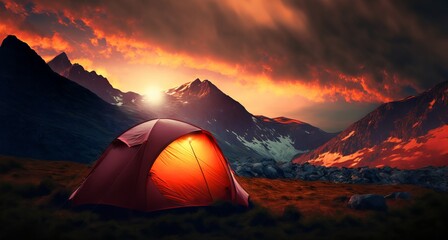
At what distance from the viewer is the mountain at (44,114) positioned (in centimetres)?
7731

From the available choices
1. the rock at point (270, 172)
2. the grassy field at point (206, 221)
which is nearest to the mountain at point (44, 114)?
the rock at point (270, 172)

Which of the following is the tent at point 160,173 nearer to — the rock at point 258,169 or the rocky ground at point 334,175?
the rocky ground at point 334,175

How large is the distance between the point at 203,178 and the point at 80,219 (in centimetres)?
503

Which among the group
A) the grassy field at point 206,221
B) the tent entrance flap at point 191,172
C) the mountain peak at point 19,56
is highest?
the mountain peak at point 19,56

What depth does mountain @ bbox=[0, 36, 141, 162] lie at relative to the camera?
77312 millimetres

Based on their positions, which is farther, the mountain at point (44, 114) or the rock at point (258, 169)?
the mountain at point (44, 114)

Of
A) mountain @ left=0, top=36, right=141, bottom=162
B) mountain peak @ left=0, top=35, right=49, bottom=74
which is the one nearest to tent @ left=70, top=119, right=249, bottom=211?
mountain @ left=0, top=36, right=141, bottom=162

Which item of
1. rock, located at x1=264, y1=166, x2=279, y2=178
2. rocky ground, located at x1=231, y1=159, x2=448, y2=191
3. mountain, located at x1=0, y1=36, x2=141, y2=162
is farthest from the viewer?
mountain, located at x1=0, y1=36, x2=141, y2=162

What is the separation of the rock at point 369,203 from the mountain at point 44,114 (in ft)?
251

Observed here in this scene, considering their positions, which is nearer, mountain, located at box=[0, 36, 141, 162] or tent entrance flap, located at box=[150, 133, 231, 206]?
tent entrance flap, located at box=[150, 133, 231, 206]

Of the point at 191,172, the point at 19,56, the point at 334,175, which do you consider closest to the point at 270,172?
the point at 334,175

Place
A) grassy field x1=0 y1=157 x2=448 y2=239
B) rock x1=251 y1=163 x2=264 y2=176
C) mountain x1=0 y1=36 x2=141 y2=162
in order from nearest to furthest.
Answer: grassy field x1=0 y1=157 x2=448 y2=239, rock x1=251 y1=163 x2=264 y2=176, mountain x1=0 y1=36 x2=141 y2=162

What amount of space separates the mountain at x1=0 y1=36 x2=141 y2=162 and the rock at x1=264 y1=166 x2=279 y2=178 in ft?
185

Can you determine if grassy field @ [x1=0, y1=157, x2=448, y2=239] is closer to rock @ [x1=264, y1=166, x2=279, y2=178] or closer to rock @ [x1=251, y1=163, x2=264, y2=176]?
rock @ [x1=251, y1=163, x2=264, y2=176]
